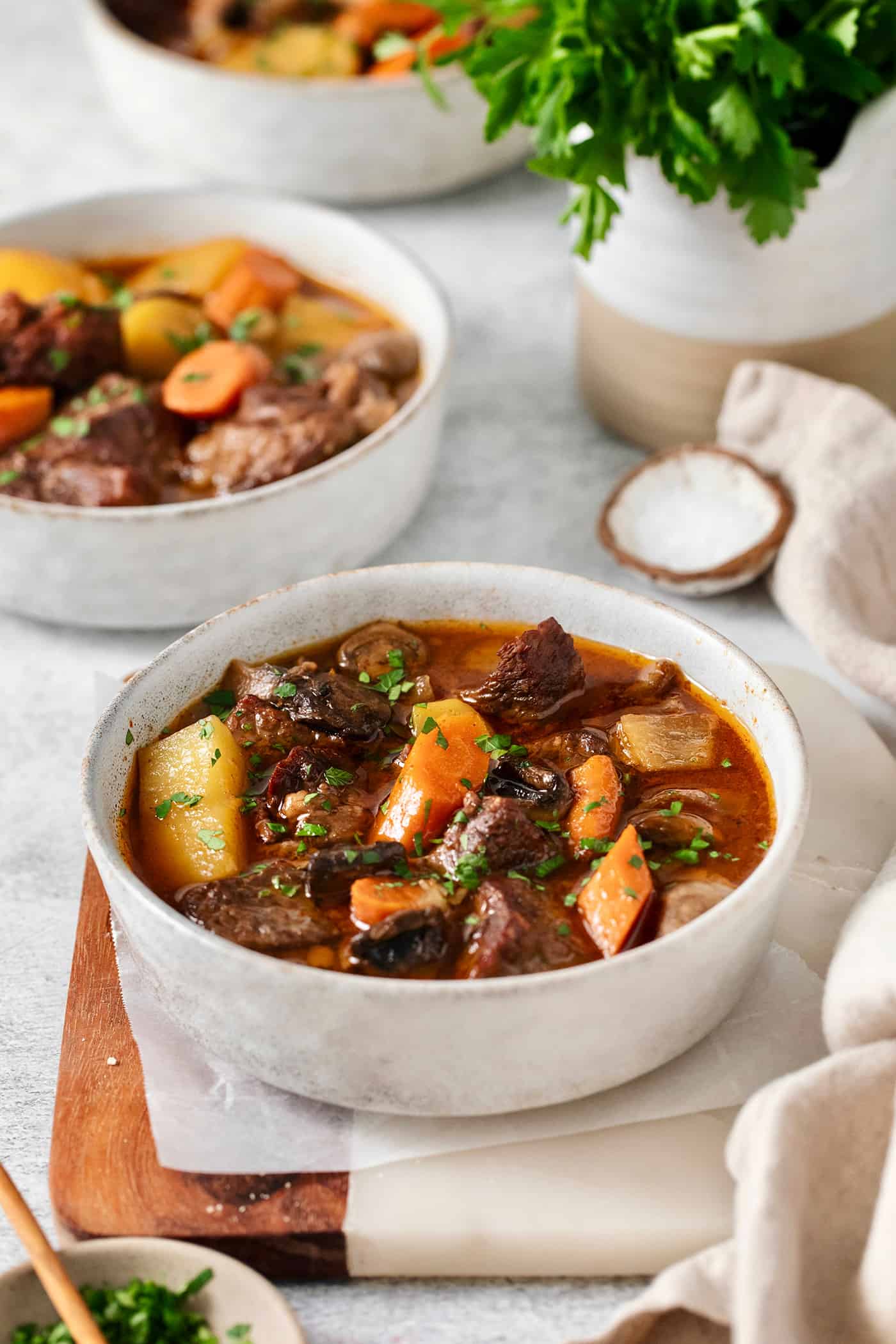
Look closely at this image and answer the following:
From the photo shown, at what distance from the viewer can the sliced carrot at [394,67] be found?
512cm

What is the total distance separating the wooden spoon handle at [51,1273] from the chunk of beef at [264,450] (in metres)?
1.95

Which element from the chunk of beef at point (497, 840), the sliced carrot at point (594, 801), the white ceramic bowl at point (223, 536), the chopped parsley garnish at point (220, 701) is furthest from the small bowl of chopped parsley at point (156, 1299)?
the white ceramic bowl at point (223, 536)

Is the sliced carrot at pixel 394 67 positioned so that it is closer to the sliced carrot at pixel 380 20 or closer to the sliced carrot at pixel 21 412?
the sliced carrot at pixel 380 20

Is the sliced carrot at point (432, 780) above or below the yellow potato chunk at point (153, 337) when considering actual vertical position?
above

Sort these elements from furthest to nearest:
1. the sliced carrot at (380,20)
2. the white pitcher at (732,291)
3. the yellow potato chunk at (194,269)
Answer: the sliced carrot at (380,20) → the yellow potato chunk at (194,269) → the white pitcher at (732,291)

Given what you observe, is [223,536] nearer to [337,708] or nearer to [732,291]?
[337,708]

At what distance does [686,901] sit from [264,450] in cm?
184

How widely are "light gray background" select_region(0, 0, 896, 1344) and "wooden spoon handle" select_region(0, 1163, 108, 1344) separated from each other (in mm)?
224

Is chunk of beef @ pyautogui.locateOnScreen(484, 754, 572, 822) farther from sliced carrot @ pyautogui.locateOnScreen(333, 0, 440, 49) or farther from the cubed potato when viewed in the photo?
sliced carrot @ pyautogui.locateOnScreen(333, 0, 440, 49)

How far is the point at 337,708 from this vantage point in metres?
2.73

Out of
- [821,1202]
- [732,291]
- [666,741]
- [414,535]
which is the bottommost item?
[414,535]

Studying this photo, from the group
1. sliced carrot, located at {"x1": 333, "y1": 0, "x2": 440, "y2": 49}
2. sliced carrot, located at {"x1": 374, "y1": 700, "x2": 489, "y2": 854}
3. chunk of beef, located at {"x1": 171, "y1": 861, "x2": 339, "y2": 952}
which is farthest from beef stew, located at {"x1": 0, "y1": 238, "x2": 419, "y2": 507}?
chunk of beef, located at {"x1": 171, "y1": 861, "x2": 339, "y2": 952}

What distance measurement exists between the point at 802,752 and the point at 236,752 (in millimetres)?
958

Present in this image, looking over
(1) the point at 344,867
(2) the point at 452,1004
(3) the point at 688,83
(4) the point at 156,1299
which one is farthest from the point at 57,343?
(4) the point at 156,1299
